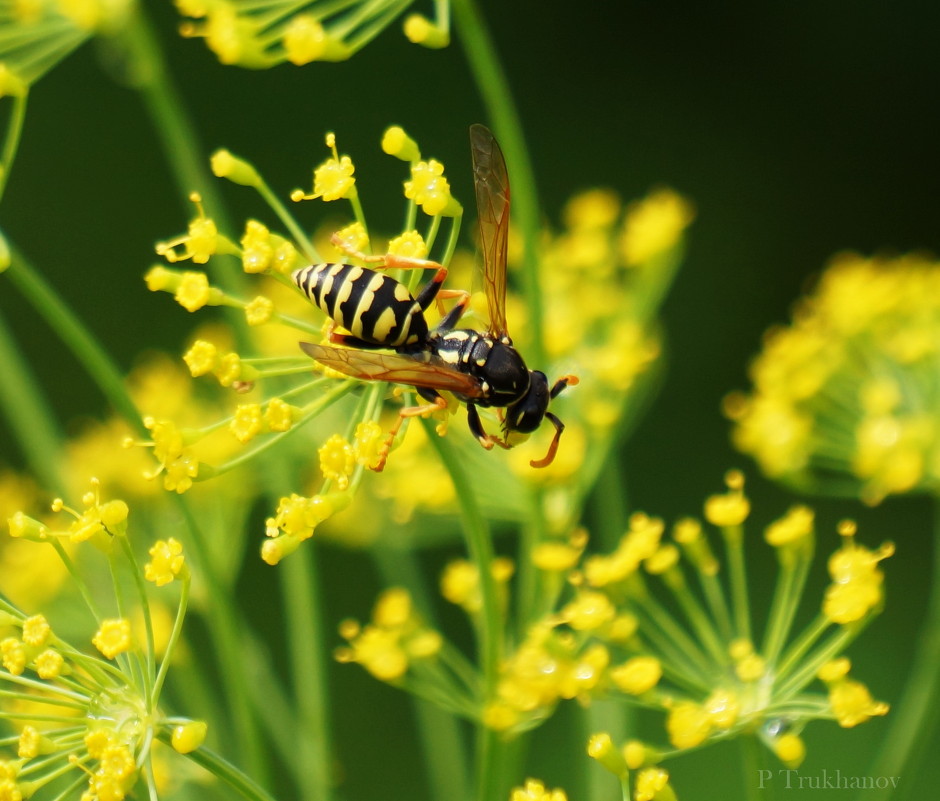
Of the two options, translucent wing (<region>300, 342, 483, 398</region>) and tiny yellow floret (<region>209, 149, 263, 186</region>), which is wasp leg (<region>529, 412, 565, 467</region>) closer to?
translucent wing (<region>300, 342, 483, 398</region>)

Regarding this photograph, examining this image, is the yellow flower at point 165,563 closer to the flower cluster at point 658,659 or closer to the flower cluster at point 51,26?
the flower cluster at point 658,659

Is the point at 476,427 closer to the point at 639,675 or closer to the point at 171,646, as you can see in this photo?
the point at 639,675

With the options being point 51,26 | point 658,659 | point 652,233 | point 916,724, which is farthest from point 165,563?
point 652,233

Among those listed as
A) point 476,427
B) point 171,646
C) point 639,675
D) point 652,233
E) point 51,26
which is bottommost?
point 171,646

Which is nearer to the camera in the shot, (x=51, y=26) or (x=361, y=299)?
(x=361, y=299)

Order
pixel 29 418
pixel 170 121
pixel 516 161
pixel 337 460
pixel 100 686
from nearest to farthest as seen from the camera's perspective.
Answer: pixel 100 686, pixel 337 460, pixel 516 161, pixel 170 121, pixel 29 418

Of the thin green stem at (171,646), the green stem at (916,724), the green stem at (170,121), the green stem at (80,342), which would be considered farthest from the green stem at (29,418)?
the green stem at (916,724)

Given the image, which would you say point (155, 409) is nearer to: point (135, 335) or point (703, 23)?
point (135, 335)
